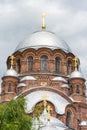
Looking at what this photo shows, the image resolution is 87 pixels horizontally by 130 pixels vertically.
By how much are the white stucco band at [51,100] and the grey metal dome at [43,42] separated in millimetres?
4581

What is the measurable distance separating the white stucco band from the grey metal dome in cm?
458

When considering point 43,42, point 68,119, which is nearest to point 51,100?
point 68,119

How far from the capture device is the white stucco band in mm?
28938

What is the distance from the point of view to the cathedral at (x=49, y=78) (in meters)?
29.6

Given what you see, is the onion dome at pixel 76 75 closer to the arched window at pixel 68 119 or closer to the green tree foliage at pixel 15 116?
the arched window at pixel 68 119

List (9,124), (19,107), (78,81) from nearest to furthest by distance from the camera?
(9,124), (19,107), (78,81)

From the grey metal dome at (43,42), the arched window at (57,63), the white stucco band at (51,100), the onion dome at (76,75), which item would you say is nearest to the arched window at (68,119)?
the white stucco band at (51,100)

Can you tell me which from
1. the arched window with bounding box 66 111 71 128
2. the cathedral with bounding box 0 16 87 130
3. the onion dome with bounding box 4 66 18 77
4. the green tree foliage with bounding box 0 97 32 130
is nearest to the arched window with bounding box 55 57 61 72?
the cathedral with bounding box 0 16 87 130

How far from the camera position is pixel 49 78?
105ft

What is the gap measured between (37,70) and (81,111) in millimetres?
5016

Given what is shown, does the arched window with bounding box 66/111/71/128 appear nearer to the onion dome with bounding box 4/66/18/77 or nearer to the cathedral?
the cathedral

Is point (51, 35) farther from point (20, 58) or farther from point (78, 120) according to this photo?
point (78, 120)

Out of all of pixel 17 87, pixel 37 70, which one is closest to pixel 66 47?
pixel 37 70

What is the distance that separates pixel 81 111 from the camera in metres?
30.7
